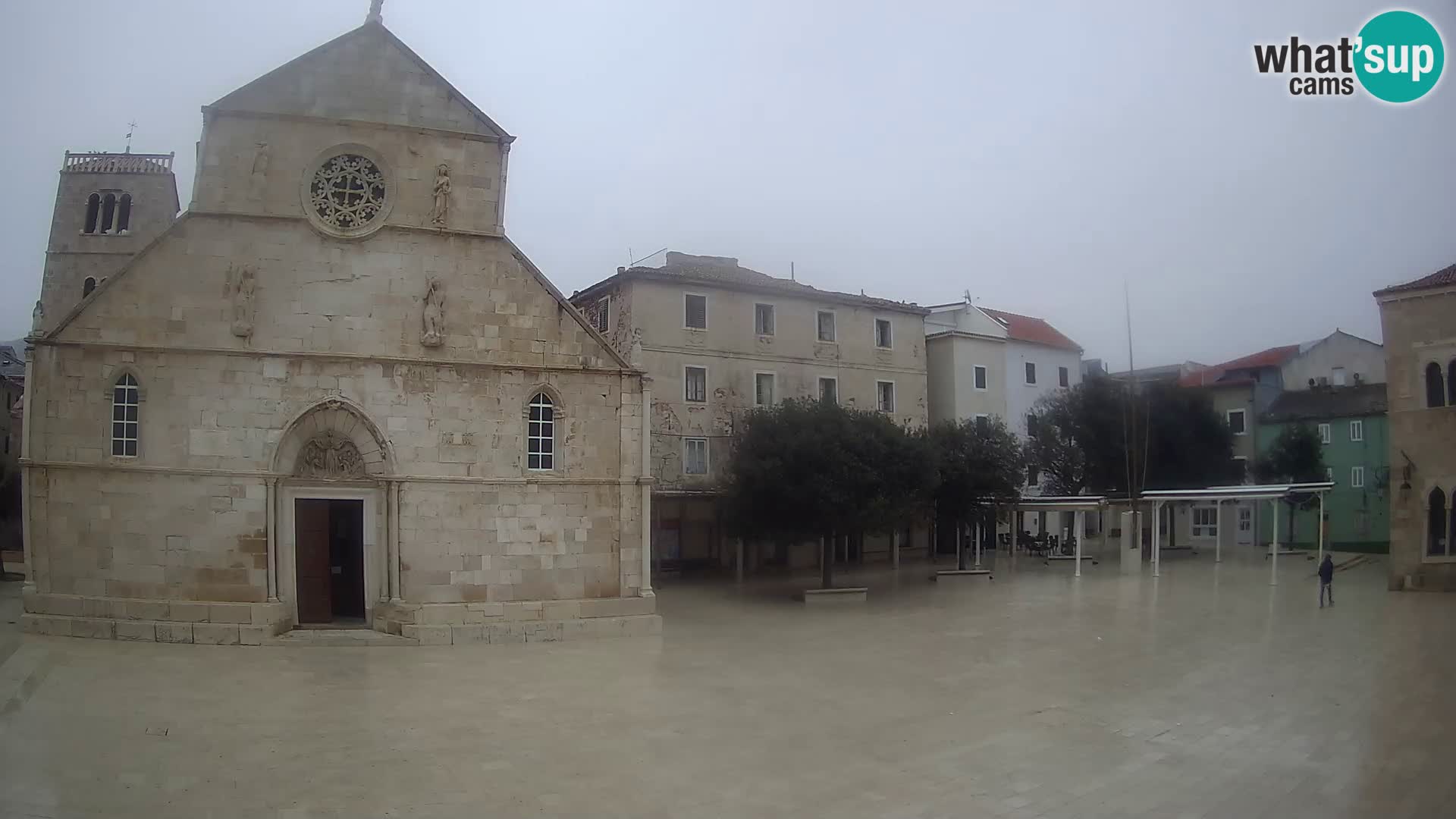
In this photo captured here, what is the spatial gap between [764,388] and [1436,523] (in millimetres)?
20263

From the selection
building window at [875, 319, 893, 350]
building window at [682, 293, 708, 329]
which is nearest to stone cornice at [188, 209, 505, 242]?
building window at [682, 293, 708, 329]

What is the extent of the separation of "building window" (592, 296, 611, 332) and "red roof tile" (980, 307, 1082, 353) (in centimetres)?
1914

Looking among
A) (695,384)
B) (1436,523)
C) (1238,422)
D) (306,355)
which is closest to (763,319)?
(695,384)

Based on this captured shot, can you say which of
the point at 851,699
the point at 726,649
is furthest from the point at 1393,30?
the point at 726,649

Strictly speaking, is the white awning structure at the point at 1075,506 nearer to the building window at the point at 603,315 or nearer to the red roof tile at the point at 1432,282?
the red roof tile at the point at 1432,282

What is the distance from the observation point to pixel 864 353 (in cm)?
3619

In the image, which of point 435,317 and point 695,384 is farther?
point 695,384

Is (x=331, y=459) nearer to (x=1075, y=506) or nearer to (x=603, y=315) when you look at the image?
(x=603, y=315)

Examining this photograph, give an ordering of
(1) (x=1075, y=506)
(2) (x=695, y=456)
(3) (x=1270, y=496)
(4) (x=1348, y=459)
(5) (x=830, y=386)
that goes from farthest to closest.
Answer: (4) (x=1348, y=459), (5) (x=830, y=386), (2) (x=695, y=456), (1) (x=1075, y=506), (3) (x=1270, y=496)

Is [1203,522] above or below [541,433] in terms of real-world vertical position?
below

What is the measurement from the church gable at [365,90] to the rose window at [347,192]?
93 cm

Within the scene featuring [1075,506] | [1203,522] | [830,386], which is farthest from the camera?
[1203,522]

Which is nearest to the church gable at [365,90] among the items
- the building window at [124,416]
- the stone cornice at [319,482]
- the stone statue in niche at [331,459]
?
the building window at [124,416]

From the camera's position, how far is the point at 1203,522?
4581cm
